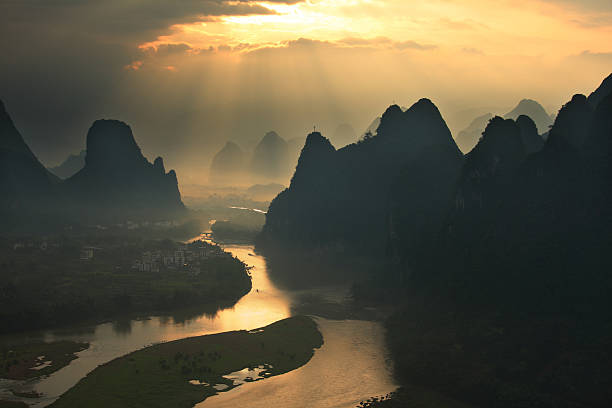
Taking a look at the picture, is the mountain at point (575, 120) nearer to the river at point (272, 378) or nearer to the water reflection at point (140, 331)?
the river at point (272, 378)

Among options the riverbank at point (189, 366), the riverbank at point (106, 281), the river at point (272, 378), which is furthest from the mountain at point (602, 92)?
the riverbank at point (106, 281)

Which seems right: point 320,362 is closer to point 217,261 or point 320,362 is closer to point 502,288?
point 502,288

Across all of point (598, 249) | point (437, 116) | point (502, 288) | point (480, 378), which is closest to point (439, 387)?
point (480, 378)

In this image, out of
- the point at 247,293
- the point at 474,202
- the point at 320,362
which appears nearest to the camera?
the point at 320,362

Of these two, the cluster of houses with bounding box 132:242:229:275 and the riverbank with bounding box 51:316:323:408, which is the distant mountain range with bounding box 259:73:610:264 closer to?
the cluster of houses with bounding box 132:242:229:275

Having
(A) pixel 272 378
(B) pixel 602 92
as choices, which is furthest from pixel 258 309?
(B) pixel 602 92

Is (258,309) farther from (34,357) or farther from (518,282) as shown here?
(518,282)
